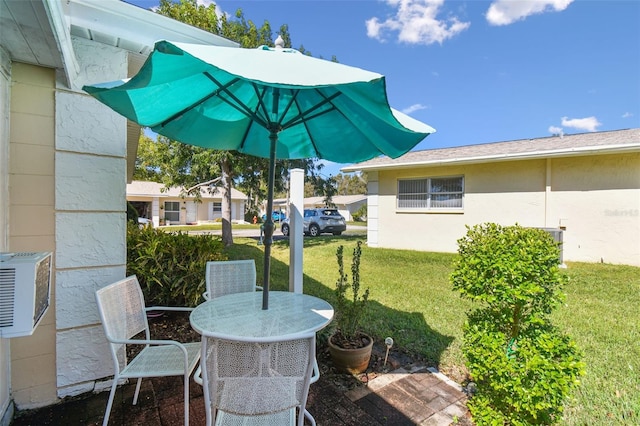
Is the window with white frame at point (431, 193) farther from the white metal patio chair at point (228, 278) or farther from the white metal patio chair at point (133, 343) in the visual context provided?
the white metal patio chair at point (133, 343)

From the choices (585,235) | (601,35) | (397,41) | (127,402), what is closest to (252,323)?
(127,402)

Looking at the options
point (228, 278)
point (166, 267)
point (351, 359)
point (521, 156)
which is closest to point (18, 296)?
point (228, 278)

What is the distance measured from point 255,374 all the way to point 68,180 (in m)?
2.13

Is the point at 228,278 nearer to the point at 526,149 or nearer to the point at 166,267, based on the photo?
the point at 166,267

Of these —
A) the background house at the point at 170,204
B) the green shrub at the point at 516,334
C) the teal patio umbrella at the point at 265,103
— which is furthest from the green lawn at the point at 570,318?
the background house at the point at 170,204

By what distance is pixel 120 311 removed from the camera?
2.11m

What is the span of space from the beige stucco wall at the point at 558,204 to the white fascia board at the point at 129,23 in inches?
351

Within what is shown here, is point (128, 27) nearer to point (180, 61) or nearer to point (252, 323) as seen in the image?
point (180, 61)

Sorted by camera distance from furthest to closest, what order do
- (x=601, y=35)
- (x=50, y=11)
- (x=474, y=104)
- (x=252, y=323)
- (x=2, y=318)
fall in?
(x=474, y=104), (x=601, y=35), (x=252, y=323), (x=50, y=11), (x=2, y=318)

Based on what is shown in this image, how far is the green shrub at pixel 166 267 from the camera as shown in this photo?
3.75 metres

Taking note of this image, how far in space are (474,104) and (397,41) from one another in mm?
6057

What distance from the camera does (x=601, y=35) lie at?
7613 mm

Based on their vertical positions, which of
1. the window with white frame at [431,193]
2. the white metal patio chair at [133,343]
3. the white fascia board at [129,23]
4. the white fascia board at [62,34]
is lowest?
the white metal patio chair at [133,343]

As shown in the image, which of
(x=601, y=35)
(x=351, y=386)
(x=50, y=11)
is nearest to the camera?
(x=50, y=11)
